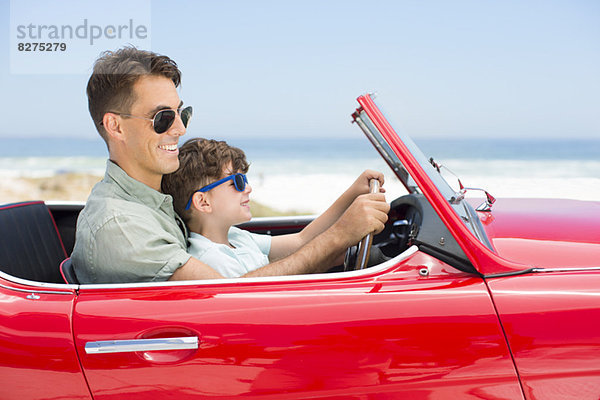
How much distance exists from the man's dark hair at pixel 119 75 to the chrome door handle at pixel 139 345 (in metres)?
0.88

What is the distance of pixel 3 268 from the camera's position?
6.39 feet

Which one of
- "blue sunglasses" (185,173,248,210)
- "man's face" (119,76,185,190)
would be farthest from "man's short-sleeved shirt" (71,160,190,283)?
"blue sunglasses" (185,173,248,210)

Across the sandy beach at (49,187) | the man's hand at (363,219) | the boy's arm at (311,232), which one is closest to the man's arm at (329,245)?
the man's hand at (363,219)

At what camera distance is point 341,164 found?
A: 2688cm

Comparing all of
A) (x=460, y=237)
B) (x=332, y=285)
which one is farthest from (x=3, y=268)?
(x=460, y=237)

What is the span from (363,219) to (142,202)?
83 cm

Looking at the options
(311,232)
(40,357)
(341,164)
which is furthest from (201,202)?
(341,164)

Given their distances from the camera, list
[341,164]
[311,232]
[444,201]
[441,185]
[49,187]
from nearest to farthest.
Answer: [444,201], [441,185], [311,232], [49,187], [341,164]

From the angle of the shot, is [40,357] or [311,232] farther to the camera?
[311,232]

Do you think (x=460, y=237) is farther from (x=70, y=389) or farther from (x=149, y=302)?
(x=70, y=389)

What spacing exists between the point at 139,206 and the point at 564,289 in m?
1.39

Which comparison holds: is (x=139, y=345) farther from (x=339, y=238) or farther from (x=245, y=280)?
(x=339, y=238)

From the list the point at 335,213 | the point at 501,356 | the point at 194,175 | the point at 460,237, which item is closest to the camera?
the point at 501,356

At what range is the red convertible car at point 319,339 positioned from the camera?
1.38 m
